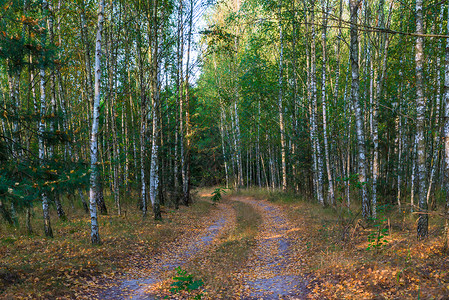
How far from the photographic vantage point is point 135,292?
20.9 feet

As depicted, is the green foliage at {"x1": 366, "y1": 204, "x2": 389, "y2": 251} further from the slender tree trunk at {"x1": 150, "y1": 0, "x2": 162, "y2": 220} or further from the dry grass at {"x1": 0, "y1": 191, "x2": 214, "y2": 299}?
the slender tree trunk at {"x1": 150, "y1": 0, "x2": 162, "y2": 220}

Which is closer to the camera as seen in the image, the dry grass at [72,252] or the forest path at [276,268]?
the dry grass at [72,252]

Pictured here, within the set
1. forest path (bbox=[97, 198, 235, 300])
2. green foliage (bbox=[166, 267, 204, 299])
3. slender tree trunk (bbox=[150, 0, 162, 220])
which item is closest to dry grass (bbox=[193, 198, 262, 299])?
forest path (bbox=[97, 198, 235, 300])

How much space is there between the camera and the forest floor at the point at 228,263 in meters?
5.55

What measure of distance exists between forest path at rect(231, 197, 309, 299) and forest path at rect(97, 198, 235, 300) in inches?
75.1

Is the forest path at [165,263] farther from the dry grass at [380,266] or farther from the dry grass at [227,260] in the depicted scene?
the dry grass at [380,266]

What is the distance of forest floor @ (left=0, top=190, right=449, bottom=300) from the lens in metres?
5.55

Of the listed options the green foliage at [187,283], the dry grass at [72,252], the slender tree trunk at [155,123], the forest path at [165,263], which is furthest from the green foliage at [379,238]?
the slender tree trunk at [155,123]

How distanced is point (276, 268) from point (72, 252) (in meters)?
5.78

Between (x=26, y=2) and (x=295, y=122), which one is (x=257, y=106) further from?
(x=26, y=2)

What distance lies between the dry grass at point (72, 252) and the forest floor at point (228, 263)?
0.02 metres

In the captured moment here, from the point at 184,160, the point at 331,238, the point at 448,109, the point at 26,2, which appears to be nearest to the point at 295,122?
the point at 184,160

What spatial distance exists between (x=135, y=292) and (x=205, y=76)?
29421mm

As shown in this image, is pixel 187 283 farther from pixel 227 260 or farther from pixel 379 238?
pixel 379 238
